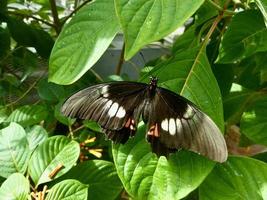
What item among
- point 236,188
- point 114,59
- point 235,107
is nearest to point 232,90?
point 235,107

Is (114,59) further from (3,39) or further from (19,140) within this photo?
(19,140)

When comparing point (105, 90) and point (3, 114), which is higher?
point (105, 90)

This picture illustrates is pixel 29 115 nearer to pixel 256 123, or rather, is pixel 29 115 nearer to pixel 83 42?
pixel 83 42

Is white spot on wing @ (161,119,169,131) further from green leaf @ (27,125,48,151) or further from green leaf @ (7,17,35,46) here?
green leaf @ (7,17,35,46)

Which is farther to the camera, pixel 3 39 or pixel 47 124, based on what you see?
pixel 3 39

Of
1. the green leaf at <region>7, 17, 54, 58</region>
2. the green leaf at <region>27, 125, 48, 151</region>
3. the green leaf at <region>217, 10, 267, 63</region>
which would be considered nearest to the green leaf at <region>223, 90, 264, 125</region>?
the green leaf at <region>217, 10, 267, 63</region>

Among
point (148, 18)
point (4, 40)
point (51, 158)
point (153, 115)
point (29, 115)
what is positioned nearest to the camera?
point (148, 18)

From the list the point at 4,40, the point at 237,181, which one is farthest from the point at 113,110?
the point at 4,40
